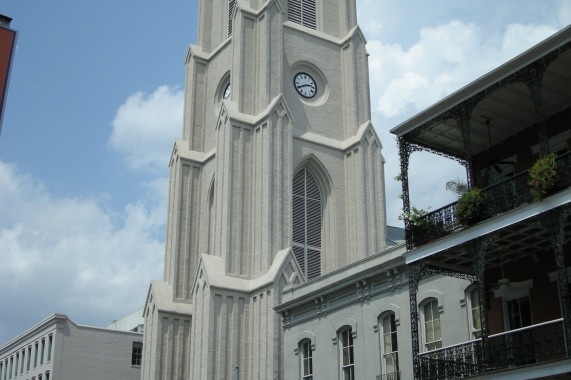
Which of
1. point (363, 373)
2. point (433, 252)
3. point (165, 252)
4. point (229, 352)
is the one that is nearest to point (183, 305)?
point (165, 252)

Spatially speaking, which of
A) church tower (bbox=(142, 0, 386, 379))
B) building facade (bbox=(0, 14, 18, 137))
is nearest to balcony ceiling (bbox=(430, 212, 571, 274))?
building facade (bbox=(0, 14, 18, 137))

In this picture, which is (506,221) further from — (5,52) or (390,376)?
(5,52)

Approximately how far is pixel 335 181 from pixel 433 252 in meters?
27.3

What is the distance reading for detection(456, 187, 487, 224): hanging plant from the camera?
68.9 ft

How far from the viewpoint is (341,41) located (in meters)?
54.0

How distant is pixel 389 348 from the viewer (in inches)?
1090

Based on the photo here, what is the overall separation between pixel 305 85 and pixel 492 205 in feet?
104

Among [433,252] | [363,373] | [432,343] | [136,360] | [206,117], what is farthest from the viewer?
[136,360]

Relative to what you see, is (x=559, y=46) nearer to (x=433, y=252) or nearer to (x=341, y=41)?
(x=433, y=252)

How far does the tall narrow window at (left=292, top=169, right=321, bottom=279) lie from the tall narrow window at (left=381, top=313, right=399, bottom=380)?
18.3 m

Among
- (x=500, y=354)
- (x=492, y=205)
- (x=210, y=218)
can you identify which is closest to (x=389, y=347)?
(x=500, y=354)

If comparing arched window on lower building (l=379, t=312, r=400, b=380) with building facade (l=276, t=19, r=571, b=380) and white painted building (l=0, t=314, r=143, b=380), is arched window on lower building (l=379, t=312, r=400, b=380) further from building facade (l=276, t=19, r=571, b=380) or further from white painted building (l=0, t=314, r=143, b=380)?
white painted building (l=0, t=314, r=143, b=380)

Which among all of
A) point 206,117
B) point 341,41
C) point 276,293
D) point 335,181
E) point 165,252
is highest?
point 341,41

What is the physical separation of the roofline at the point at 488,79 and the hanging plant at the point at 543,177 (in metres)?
2.54
